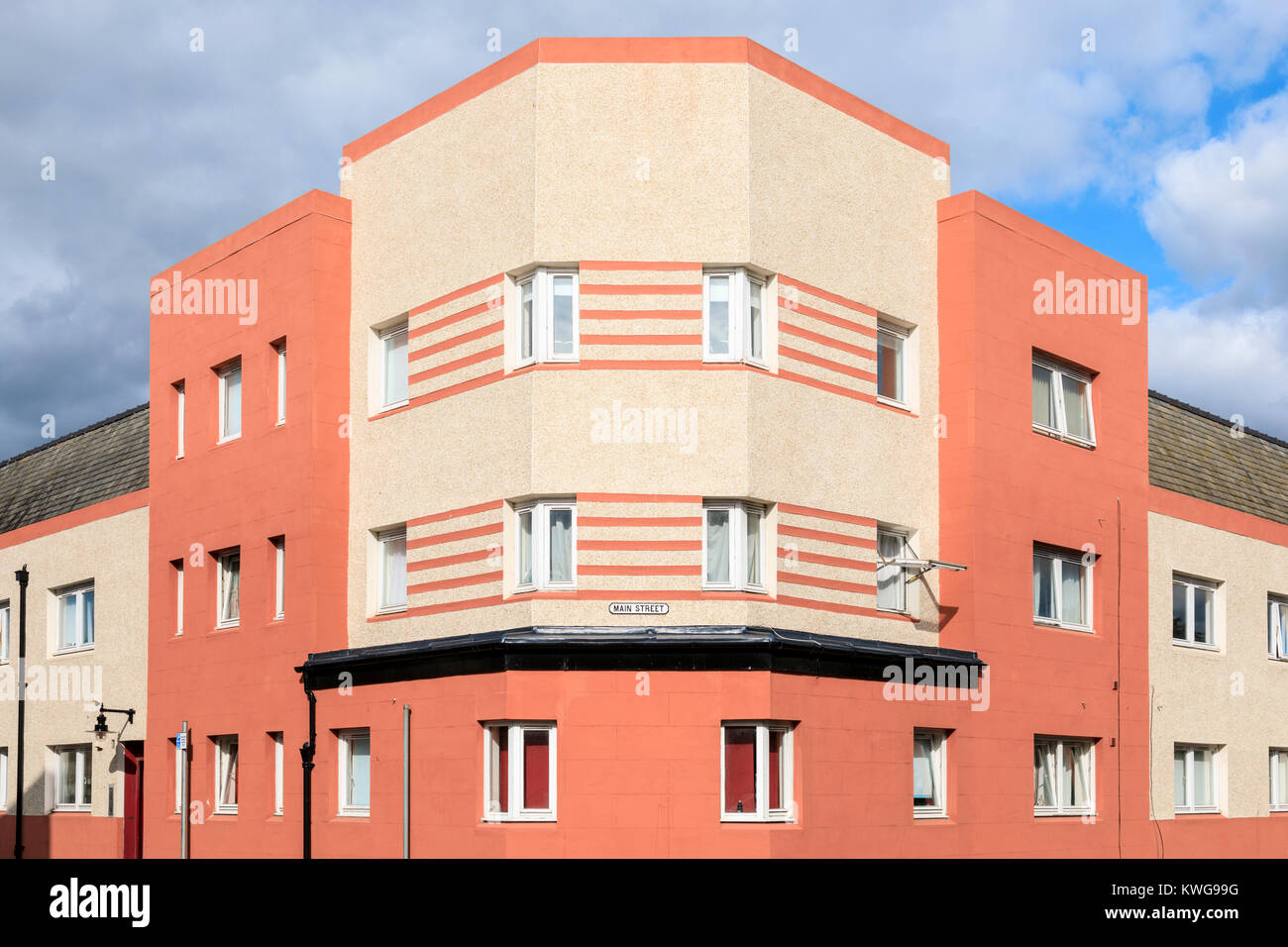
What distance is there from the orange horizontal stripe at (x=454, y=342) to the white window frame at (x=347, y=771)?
5.44 m

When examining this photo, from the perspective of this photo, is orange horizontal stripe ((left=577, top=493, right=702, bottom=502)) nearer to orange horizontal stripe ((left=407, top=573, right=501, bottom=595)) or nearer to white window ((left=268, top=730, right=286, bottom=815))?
orange horizontal stripe ((left=407, top=573, right=501, bottom=595))

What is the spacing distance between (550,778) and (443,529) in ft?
13.1

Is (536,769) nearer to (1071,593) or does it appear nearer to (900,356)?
(900,356)

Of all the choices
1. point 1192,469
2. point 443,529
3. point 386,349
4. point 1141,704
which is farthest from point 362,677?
point 1192,469

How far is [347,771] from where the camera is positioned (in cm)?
2273

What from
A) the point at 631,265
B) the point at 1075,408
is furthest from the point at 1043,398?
the point at 631,265

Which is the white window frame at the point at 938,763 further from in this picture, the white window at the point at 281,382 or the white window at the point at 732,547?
the white window at the point at 281,382

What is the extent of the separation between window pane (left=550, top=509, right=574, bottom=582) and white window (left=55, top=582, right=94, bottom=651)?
13.3 m

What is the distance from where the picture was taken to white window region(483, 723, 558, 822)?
20.1 metres

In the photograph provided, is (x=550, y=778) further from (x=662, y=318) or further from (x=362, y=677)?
(x=662, y=318)

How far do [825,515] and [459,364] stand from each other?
219 inches

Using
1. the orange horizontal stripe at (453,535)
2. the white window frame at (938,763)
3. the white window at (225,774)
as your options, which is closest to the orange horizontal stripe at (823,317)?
the orange horizontal stripe at (453,535)

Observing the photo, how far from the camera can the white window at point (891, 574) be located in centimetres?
2277

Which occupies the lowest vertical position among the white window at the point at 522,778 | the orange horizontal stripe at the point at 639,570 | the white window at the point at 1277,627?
the white window at the point at 522,778
